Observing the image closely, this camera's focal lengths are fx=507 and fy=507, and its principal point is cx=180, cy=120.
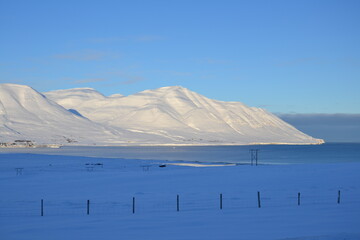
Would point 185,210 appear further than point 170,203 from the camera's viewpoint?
No

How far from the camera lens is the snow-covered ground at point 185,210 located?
74.7 ft

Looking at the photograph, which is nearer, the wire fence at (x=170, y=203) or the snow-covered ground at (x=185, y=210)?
the snow-covered ground at (x=185, y=210)

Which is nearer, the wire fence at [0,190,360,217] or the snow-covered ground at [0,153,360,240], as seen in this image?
the snow-covered ground at [0,153,360,240]

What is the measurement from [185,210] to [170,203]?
A: 12.4ft

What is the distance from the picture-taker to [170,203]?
112 feet

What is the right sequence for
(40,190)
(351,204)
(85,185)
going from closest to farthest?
(351,204)
(40,190)
(85,185)

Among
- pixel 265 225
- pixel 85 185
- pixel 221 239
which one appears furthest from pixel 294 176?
pixel 221 239

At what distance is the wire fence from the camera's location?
99.8 ft

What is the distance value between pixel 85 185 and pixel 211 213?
23598 mm

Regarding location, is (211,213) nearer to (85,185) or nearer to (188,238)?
(188,238)

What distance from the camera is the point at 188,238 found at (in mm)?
21531

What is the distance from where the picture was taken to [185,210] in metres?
30.4

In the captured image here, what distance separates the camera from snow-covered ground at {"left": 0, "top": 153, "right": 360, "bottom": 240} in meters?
22.8

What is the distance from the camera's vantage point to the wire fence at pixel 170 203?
99.8 feet
